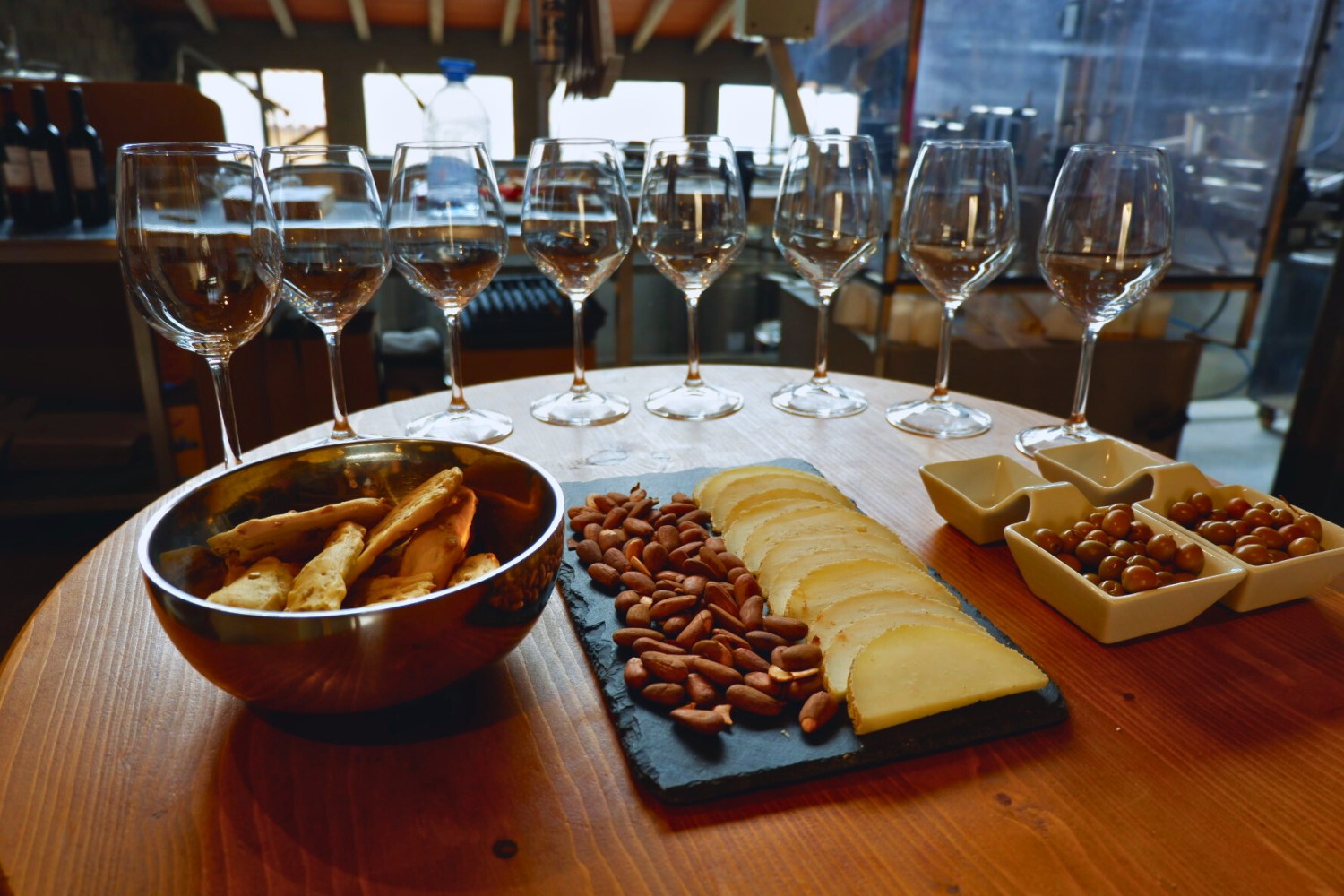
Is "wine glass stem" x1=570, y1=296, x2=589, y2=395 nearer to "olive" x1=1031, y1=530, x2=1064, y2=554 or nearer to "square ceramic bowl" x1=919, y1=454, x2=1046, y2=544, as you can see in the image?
"square ceramic bowl" x1=919, y1=454, x2=1046, y2=544

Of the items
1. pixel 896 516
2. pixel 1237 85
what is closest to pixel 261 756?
pixel 896 516

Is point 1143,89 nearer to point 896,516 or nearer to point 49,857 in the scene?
point 896,516

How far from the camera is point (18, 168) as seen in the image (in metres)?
2.23

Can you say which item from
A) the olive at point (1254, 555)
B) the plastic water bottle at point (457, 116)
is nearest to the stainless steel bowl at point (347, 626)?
the olive at point (1254, 555)

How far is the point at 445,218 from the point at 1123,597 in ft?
2.28

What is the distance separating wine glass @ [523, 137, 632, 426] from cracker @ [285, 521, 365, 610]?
51 cm

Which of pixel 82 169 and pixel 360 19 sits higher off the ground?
pixel 360 19

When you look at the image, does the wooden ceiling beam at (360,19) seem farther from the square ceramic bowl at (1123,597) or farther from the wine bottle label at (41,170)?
the square ceramic bowl at (1123,597)

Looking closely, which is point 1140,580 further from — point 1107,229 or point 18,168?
point 18,168

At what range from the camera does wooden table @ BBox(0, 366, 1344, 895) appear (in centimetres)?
41

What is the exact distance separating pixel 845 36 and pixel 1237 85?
99 centimetres

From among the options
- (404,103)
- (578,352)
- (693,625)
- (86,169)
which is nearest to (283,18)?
(404,103)

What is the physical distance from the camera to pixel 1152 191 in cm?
88

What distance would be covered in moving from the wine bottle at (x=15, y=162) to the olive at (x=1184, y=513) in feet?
8.55
